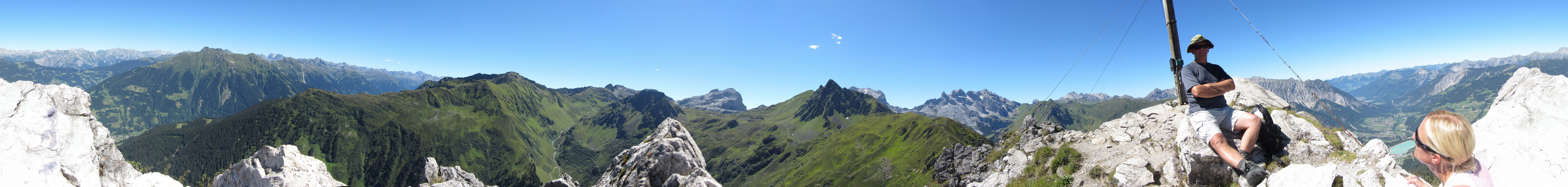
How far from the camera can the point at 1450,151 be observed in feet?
17.6

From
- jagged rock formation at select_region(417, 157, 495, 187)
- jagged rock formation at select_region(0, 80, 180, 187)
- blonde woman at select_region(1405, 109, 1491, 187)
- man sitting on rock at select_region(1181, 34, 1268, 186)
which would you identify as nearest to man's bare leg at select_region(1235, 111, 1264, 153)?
man sitting on rock at select_region(1181, 34, 1268, 186)

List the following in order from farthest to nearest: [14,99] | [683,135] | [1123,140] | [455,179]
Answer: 1. [455,179]
2. [1123,140]
3. [683,135]
4. [14,99]

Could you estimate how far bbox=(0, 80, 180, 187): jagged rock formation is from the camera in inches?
512

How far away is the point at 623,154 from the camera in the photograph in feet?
48.5

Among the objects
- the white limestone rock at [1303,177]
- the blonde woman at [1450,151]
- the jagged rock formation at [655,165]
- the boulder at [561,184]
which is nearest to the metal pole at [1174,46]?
the white limestone rock at [1303,177]

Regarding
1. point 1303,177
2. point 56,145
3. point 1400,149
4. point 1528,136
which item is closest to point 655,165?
point 1303,177

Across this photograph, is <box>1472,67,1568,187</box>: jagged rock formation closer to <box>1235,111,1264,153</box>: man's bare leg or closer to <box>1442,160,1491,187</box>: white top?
<box>1442,160,1491,187</box>: white top

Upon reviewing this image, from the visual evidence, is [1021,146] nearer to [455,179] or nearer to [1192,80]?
[1192,80]

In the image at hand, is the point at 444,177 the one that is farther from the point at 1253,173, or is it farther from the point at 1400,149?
the point at 1400,149

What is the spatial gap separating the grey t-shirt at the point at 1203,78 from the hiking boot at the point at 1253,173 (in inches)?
49.6

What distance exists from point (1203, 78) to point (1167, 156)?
15.3ft

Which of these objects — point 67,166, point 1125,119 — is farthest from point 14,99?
point 1125,119

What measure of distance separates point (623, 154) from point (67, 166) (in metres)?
15.8

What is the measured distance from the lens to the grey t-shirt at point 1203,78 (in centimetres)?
910
